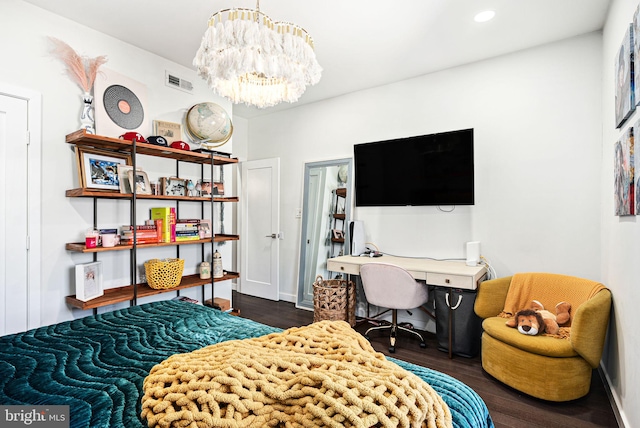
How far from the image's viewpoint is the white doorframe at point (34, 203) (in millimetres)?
2311

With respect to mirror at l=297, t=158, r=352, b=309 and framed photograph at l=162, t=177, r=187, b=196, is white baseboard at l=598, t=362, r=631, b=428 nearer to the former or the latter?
mirror at l=297, t=158, r=352, b=309

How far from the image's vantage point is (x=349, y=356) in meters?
0.94

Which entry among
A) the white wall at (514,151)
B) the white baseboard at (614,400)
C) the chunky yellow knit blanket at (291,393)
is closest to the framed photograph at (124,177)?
the chunky yellow knit blanket at (291,393)

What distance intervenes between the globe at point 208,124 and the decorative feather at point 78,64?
854mm

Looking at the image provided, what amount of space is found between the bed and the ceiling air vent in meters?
2.34

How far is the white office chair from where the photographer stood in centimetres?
285

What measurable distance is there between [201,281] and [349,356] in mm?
2546

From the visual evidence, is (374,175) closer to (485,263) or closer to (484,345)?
(485,263)

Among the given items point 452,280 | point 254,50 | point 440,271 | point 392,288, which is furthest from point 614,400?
point 254,50

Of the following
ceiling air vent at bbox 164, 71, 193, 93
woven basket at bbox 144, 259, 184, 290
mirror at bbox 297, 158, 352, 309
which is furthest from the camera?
mirror at bbox 297, 158, 352, 309

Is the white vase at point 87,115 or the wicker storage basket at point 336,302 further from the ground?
the white vase at point 87,115

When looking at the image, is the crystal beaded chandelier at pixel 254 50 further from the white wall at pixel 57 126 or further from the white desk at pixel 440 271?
the white desk at pixel 440 271

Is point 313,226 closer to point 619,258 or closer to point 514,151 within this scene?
point 514,151

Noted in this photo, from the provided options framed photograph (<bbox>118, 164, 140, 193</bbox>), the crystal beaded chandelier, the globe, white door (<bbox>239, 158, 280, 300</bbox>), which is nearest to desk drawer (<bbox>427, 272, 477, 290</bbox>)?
the crystal beaded chandelier
